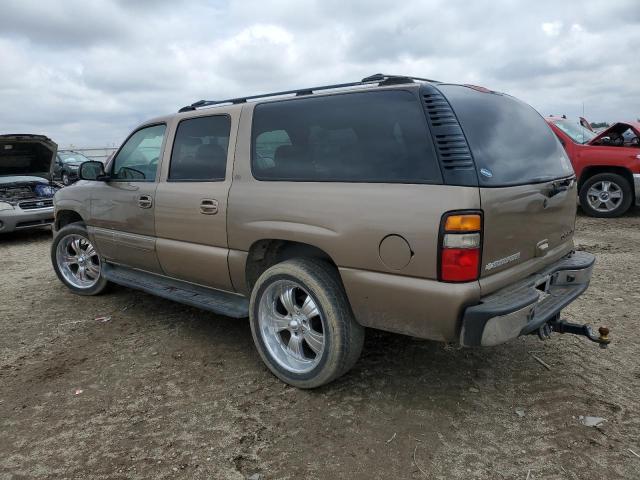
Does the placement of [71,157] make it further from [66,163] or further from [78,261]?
[78,261]

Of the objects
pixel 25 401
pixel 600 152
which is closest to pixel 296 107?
pixel 25 401

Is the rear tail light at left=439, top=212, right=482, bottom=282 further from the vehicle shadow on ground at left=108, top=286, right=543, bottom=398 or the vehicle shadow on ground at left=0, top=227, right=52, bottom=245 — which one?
the vehicle shadow on ground at left=0, top=227, right=52, bottom=245

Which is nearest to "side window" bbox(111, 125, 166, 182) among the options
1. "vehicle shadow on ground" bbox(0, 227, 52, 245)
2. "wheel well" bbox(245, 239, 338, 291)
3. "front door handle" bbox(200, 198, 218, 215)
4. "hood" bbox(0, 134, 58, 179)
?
"front door handle" bbox(200, 198, 218, 215)

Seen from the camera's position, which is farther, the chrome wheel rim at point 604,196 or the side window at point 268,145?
the chrome wheel rim at point 604,196

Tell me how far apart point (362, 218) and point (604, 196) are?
774 cm

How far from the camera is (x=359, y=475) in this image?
2340mm

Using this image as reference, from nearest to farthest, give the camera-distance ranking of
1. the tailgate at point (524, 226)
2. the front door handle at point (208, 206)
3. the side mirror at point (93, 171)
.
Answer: the tailgate at point (524, 226)
the front door handle at point (208, 206)
the side mirror at point (93, 171)

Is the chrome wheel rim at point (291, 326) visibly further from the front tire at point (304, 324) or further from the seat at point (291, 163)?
the seat at point (291, 163)

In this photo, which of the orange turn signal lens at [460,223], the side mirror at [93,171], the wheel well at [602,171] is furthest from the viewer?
the wheel well at [602,171]

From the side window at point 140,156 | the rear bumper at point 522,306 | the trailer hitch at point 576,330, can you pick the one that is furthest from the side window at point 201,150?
the trailer hitch at point 576,330

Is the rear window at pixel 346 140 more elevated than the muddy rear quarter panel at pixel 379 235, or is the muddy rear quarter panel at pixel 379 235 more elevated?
the rear window at pixel 346 140

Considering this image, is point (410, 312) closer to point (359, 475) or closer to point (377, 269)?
point (377, 269)

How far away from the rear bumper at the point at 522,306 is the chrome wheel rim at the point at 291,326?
0.94 meters

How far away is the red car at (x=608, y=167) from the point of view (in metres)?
8.34
